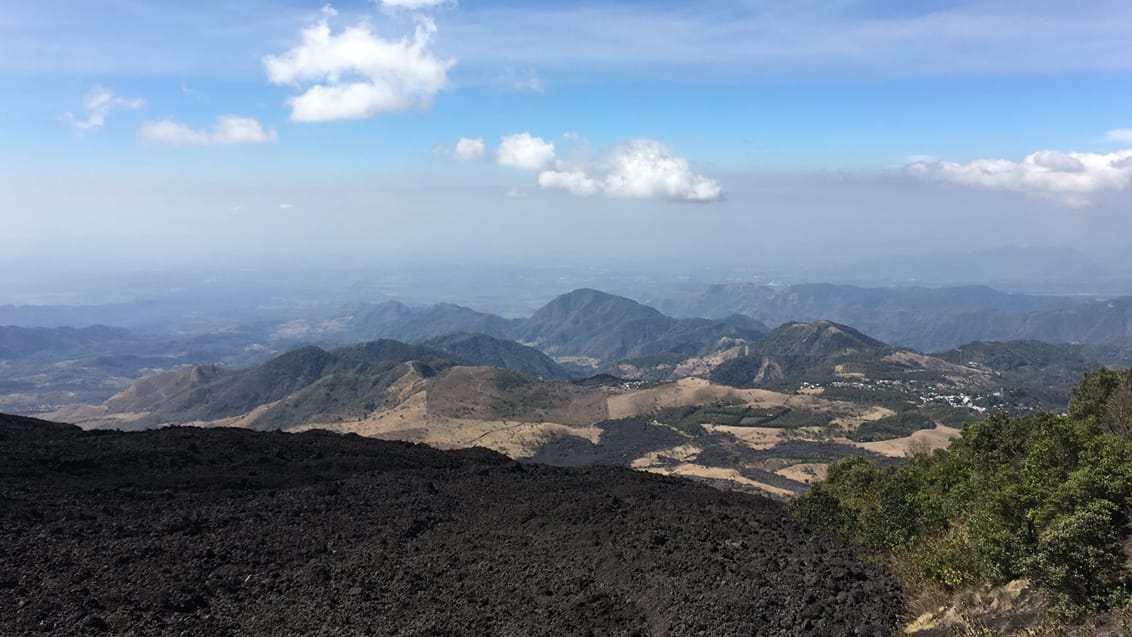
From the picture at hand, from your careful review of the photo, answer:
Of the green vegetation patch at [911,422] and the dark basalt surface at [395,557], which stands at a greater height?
the dark basalt surface at [395,557]

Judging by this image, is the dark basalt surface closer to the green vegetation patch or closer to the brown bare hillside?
the brown bare hillside

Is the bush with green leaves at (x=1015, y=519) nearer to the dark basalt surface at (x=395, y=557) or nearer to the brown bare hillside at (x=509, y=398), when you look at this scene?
the dark basalt surface at (x=395, y=557)

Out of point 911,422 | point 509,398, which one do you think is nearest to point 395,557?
point 509,398

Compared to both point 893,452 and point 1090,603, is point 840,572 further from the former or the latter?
point 893,452

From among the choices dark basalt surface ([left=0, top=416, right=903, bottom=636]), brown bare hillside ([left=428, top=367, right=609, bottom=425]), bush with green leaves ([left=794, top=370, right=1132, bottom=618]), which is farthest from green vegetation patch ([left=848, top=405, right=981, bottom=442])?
dark basalt surface ([left=0, top=416, right=903, bottom=636])

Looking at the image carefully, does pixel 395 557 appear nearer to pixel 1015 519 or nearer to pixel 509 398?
pixel 1015 519

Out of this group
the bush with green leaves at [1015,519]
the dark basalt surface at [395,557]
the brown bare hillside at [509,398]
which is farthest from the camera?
the brown bare hillside at [509,398]

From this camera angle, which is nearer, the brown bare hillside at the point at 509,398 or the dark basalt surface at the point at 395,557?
the dark basalt surface at the point at 395,557

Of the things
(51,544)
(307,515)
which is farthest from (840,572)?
(51,544)

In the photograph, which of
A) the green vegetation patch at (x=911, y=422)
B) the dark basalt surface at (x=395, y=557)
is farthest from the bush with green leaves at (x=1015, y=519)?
the green vegetation patch at (x=911, y=422)
